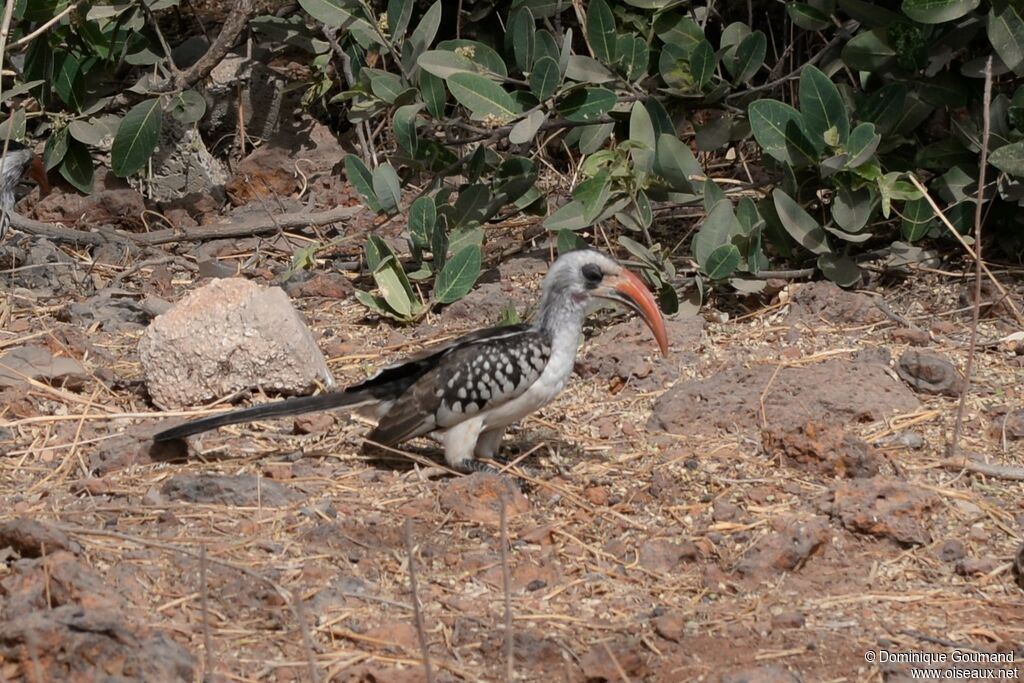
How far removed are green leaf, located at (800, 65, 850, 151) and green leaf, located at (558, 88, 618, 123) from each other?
2.51ft

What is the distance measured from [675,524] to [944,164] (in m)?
2.33

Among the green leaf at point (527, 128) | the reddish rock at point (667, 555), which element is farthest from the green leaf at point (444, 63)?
the reddish rock at point (667, 555)

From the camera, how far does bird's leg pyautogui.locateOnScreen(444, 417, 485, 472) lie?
4.29 metres

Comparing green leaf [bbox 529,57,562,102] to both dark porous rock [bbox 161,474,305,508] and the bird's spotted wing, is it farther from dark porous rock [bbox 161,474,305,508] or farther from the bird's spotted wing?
dark porous rock [bbox 161,474,305,508]

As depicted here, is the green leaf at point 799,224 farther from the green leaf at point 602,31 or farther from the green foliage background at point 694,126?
the green leaf at point 602,31

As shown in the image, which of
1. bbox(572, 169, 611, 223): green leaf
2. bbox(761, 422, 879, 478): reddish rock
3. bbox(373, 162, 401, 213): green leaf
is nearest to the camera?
bbox(761, 422, 879, 478): reddish rock

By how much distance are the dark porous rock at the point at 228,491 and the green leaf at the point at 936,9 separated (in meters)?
2.86

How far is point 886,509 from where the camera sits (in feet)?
12.6

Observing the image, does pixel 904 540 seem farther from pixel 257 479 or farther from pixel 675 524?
pixel 257 479

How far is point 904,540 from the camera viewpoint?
3801 mm

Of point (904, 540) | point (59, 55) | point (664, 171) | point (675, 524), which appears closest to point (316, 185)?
point (59, 55)

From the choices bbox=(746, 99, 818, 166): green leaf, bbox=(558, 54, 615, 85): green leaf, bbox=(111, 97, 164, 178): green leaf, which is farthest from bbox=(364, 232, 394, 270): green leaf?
bbox=(746, 99, 818, 166): green leaf

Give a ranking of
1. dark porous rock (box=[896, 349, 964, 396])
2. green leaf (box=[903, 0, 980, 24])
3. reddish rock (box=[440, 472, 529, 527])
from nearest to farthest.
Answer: reddish rock (box=[440, 472, 529, 527]), dark porous rock (box=[896, 349, 964, 396]), green leaf (box=[903, 0, 980, 24])

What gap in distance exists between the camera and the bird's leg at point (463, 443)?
4285 mm
